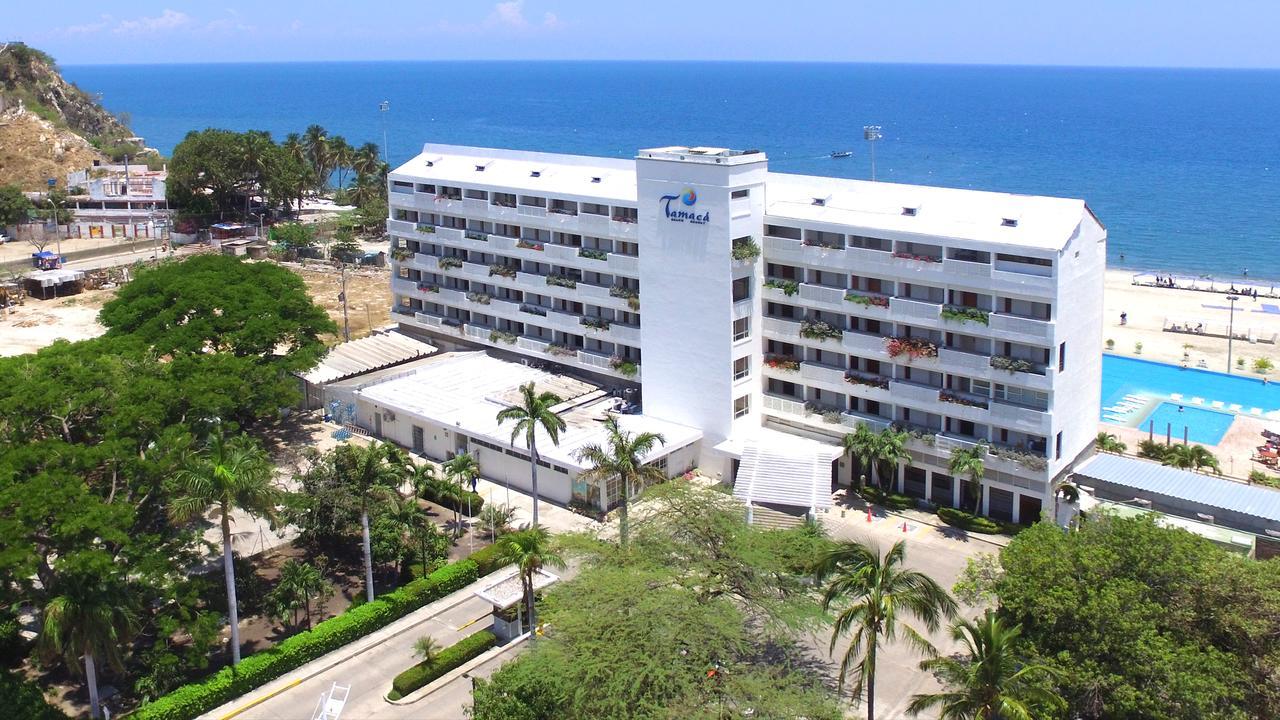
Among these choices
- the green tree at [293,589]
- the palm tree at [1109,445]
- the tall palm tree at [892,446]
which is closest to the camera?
the green tree at [293,589]

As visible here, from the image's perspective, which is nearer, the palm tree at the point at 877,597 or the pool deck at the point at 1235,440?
the palm tree at the point at 877,597

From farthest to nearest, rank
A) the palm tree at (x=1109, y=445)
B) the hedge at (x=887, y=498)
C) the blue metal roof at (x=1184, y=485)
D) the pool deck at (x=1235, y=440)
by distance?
the pool deck at (x=1235, y=440) → the palm tree at (x=1109, y=445) → the hedge at (x=887, y=498) → the blue metal roof at (x=1184, y=485)

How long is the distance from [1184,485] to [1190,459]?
10111 millimetres

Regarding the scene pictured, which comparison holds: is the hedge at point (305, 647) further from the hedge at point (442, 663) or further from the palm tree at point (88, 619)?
the hedge at point (442, 663)

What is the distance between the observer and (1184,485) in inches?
1880

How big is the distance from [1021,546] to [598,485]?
885 inches

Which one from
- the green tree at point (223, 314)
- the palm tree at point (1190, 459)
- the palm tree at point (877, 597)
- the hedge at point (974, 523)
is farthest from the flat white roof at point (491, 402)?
the palm tree at point (1190, 459)

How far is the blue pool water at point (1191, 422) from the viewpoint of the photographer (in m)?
65.9

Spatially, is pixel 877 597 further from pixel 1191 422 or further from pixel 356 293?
pixel 356 293

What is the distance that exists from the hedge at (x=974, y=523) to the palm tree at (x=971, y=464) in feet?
3.59

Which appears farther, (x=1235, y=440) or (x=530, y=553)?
(x=1235, y=440)

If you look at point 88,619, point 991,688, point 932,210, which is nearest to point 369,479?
point 88,619

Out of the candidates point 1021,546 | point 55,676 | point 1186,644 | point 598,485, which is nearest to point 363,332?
point 598,485

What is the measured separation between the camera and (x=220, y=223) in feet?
425
